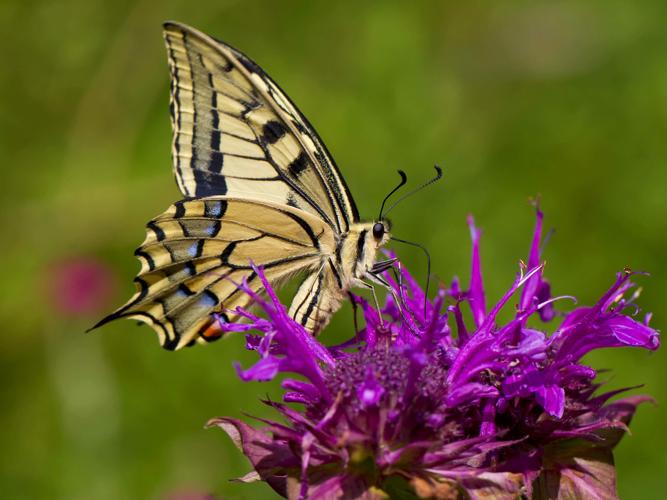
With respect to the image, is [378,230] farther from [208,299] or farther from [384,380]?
[384,380]

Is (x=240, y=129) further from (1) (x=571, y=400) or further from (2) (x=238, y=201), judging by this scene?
(1) (x=571, y=400)

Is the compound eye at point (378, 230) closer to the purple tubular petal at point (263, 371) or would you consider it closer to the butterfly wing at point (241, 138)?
the butterfly wing at point (241, 138)

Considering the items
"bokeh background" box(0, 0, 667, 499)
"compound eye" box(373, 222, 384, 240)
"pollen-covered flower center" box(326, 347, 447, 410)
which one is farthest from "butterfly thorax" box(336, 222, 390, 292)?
"bokeh background" box(0, 0, 667, 499)

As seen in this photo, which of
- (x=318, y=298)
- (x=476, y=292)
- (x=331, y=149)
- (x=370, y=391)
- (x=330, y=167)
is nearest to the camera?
(x=370, y=391)

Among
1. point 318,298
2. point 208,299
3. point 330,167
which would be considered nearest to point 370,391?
point 318,298

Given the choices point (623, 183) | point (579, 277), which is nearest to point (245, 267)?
point (579, 277)

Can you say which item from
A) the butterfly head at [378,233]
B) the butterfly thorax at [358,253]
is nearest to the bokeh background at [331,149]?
the butterfly thorax at [358,253]

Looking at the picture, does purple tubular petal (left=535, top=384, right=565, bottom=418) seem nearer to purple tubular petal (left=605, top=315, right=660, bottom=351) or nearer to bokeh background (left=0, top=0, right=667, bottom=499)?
purple tubular petal (left=605, top=315, right=660, bottom=351)

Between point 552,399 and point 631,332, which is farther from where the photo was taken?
point 631,332
